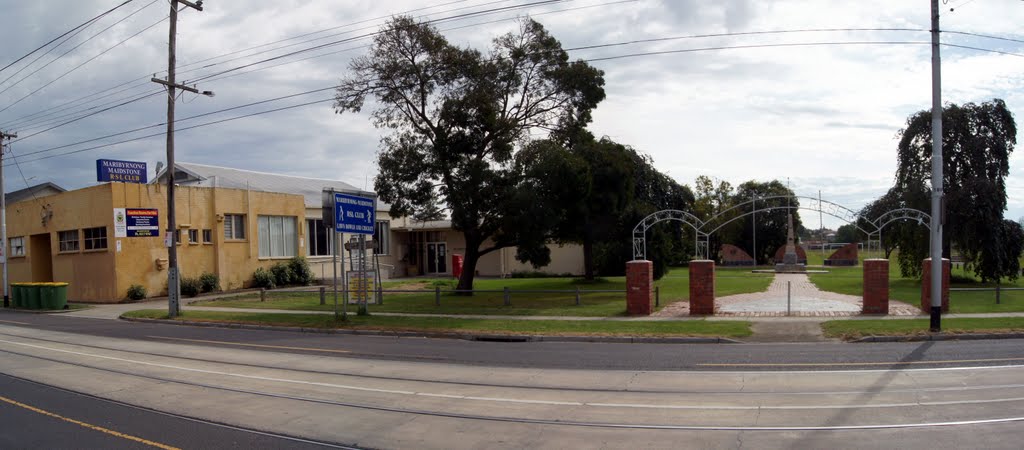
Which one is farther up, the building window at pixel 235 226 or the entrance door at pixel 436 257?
the building window at pixel 235 226

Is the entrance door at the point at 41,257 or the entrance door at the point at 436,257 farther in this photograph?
the entrance door at the point at 436,257

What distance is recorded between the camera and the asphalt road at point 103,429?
7.25 meters

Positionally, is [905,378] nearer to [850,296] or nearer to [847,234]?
[850,296]

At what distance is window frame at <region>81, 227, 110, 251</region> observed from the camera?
1244 inches

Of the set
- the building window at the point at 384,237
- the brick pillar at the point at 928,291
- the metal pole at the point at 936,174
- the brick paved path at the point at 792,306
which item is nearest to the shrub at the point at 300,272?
the building window at the point at 384,237

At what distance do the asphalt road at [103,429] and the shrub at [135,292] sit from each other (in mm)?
23104

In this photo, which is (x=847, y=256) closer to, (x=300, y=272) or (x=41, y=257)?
(x=300, y=272)

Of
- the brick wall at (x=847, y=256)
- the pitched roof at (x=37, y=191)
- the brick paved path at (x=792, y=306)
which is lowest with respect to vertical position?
the brick wall at (x=847, y=256)

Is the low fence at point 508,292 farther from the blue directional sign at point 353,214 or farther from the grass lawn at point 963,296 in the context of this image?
the grass lawn at point 963,296

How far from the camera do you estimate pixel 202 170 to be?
137 feet

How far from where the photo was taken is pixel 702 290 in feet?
63.9

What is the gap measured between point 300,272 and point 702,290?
80.2 ft

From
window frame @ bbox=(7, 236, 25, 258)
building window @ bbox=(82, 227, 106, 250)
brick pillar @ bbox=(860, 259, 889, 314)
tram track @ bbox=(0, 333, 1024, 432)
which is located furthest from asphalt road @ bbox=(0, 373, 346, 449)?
window frame @ bbox=(7, 236, 25, 258)

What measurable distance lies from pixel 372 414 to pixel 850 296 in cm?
2172
